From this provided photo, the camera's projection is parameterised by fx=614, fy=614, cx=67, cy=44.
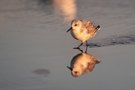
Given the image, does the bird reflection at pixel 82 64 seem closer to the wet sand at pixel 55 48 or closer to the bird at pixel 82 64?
the bird at pixel 82 64

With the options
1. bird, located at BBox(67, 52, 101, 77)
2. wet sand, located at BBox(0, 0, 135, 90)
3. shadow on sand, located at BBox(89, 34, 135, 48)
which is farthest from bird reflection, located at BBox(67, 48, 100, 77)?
shadow on sand, located at BBox(89, 34, 135, 48)

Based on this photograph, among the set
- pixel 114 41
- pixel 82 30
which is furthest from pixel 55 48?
pixel 114 41

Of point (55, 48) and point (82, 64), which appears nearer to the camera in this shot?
point (82, 64)

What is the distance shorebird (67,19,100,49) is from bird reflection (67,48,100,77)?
0.74 metres

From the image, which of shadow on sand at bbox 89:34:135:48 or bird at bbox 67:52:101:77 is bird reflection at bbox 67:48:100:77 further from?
shadow on sand at bbox 89:34:135:48

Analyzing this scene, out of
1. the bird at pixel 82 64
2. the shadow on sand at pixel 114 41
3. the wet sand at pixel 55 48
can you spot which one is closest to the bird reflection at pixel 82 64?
the bird at pixel 82 64

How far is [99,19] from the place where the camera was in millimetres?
14500

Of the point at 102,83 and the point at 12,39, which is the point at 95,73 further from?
the point at 12,39

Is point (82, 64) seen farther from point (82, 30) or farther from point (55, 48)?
point (82, 30)

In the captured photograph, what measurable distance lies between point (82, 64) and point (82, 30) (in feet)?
5.47

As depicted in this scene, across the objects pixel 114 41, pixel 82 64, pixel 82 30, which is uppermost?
pixel 82 30

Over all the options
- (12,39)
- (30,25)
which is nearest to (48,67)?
(12,39)

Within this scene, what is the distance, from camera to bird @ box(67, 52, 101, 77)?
10.8m

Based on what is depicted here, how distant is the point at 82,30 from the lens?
12.7 m
